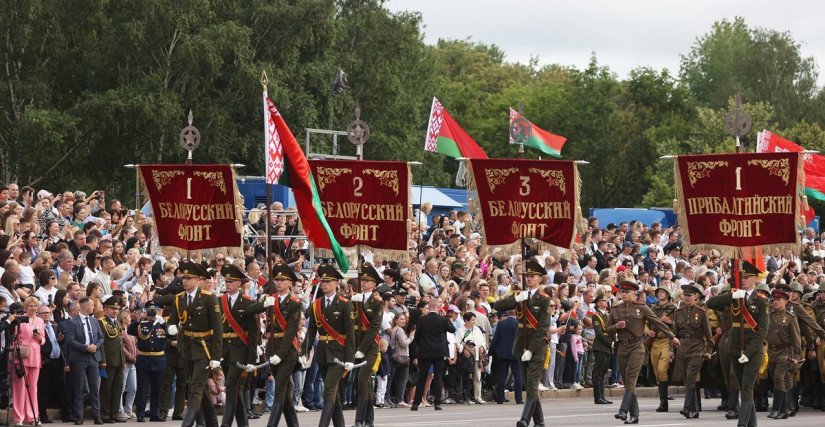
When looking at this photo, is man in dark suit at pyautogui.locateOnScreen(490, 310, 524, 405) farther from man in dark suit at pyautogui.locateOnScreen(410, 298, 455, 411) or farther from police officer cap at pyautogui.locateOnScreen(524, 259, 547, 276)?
police officer cap at pyautogui.locateOnScreen(524, 259, 547, 276)

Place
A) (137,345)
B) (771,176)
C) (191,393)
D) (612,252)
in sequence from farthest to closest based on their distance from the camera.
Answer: (612,252), (137,345), (771,176), (191,393)

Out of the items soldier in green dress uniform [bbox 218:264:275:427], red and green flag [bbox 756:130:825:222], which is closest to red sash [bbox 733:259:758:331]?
soldier in green dress uniform [bbox 218:264:275:427]

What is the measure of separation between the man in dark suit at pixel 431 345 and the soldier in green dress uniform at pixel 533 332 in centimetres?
521

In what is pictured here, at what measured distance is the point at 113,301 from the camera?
21516mm

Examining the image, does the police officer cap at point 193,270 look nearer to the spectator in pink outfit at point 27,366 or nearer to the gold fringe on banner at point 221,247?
the gold fringe on banner at point 221,247

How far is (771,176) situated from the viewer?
18938 mm

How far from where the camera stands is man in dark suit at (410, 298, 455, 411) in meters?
24.2

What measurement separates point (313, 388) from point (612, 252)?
9836mm

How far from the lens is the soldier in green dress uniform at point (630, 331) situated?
21062 mm

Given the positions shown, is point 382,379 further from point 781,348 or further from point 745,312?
point 745,312

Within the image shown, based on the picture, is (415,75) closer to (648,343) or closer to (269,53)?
(269,53)

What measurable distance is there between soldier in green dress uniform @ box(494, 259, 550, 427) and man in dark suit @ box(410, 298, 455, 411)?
5209mm

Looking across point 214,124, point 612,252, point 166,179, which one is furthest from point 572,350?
point 214,124

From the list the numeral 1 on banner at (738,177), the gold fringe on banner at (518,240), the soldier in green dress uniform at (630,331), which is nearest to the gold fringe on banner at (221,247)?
the gold fringe on banner at (518,240)
